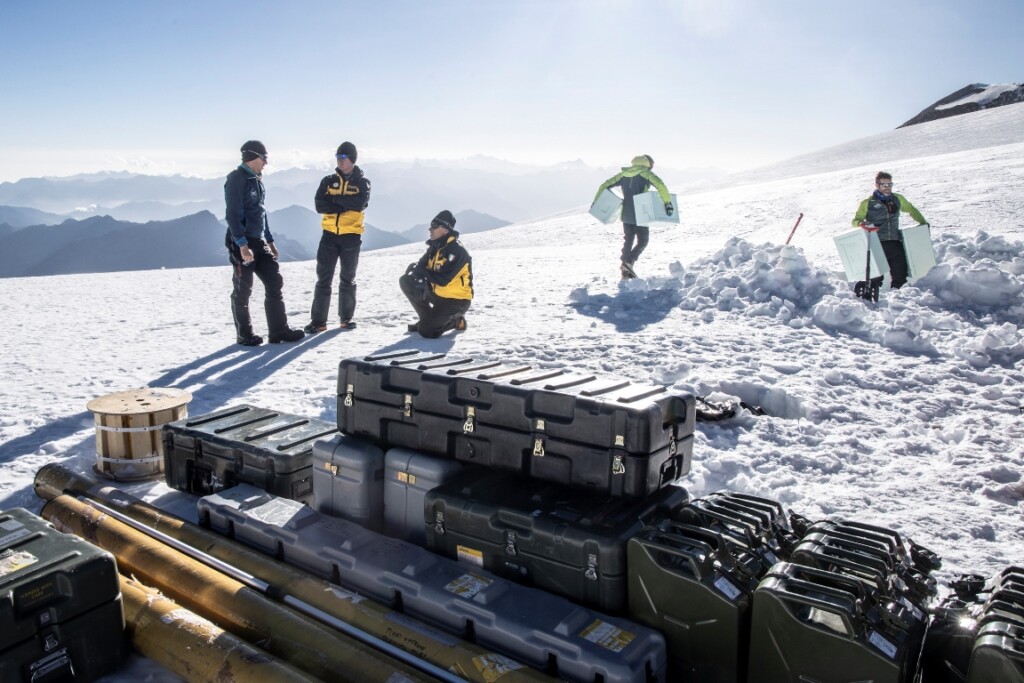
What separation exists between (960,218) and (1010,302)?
5.45 metres

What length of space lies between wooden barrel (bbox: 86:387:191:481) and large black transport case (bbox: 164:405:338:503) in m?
0.23

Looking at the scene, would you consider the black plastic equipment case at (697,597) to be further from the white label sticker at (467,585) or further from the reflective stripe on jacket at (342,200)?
the reflective stripe on jacket at (342,200)

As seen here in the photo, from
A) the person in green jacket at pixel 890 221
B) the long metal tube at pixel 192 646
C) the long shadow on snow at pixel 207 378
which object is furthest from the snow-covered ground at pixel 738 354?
the person in green jacket at pixel 890 221

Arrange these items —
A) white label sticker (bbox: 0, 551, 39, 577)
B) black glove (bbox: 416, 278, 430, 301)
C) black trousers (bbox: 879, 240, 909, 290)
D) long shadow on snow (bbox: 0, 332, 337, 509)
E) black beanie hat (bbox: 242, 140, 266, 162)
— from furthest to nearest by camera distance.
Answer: black trousers (bbox: 879, 240, 909, 290) → black glove (bbox: 416, 278, 430, 301) → black beanie hat (bbox: 242, 140, 266, 162) → long shadow on snow (bbox: 0, 332, 337, 509) → white label sticker (bbox: 0, 551, 39, 577)

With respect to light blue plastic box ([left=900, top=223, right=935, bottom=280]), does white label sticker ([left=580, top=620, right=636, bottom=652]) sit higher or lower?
lower

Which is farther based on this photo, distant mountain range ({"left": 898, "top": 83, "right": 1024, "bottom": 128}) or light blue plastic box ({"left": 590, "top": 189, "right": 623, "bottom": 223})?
distant mountain range ({"left": 898, "top": 83, "right": 1024, "bottom": 128})

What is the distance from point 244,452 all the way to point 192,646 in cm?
162

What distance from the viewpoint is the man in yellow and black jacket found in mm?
8844

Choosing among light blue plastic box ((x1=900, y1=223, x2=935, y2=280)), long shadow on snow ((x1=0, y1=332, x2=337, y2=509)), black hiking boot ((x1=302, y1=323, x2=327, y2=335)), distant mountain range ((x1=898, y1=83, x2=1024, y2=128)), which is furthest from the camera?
distant mountain range ((x1=898, y1=83, x2=1024, y2=128))

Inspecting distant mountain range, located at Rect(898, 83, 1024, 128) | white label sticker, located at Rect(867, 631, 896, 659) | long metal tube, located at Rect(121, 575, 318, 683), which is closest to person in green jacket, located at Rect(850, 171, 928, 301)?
white label sticker, located at Rect(867, 631, 896, 659)

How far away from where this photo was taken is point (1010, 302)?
9609 millimetres

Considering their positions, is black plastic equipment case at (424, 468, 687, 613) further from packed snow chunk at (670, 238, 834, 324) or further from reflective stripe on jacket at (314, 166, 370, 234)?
packed snow chunk at (670, 238, 834, 324)

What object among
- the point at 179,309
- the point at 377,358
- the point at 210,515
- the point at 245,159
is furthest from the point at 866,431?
the point at 179,309

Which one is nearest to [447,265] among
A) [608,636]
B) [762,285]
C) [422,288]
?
[422,288]
